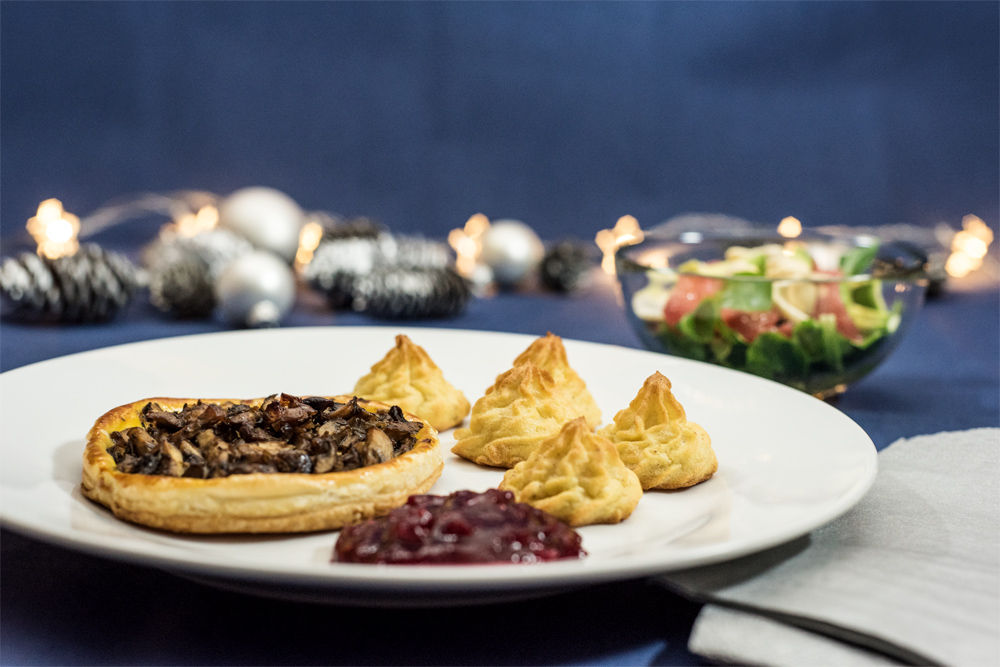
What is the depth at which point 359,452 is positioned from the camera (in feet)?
7.82

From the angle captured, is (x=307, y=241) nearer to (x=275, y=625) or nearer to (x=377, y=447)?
(x=377, y=447)

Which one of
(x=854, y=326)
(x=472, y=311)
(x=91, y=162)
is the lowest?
(x=472, y=311)

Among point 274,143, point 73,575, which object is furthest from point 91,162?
point 73,575

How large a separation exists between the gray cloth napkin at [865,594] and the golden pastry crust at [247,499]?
2.38ft

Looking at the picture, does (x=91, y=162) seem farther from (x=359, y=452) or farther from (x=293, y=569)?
(x=293, y=569)

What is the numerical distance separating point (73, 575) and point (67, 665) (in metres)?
0.38

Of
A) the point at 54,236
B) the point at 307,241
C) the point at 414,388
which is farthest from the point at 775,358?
the point at 54,236

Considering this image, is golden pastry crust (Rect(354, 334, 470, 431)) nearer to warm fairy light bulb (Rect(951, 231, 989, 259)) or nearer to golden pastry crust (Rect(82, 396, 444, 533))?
golden pastry crust (Rect(82, 396, 444, 533))

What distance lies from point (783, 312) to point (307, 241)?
3931 millimetres

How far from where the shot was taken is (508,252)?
6.26 metres

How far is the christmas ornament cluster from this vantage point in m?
5.00

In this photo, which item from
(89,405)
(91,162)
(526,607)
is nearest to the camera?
Answer: (526,607)

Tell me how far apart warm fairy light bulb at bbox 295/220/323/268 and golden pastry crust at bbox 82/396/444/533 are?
431 cm

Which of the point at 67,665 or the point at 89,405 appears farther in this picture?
the point at 89,405
